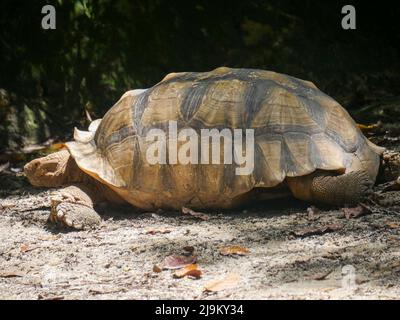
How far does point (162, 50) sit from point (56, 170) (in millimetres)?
3568

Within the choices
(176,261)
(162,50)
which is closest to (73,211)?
(176,261)

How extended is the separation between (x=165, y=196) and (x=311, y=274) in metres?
1.93

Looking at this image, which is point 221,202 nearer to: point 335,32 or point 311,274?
point 311,274

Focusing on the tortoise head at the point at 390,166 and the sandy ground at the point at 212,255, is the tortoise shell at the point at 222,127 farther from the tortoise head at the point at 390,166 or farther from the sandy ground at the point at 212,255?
the sandy ground at the point at 212,255

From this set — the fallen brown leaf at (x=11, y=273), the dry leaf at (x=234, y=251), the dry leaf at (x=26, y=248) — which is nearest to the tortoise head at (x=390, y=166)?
the dry leaf at (x=234, y=251)

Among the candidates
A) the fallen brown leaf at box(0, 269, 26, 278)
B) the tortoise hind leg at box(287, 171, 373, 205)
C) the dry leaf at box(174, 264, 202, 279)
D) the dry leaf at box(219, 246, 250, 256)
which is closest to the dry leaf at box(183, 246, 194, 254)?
the dry leaf at box(219, 246, 250, 256)

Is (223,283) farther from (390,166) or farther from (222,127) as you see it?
(390,166)

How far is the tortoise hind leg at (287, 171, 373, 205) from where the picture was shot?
505 centimetres

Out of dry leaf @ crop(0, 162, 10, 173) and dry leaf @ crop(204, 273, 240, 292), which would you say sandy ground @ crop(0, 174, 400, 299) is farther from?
dry leaf @ crop(0, 162, 10, 173)

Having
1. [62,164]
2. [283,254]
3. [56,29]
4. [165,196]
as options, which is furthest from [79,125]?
[283,254]

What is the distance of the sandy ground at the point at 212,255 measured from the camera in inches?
142

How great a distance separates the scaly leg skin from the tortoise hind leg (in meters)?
1.58

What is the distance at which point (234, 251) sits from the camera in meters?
4.30

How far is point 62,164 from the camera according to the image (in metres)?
Result: 6.06
